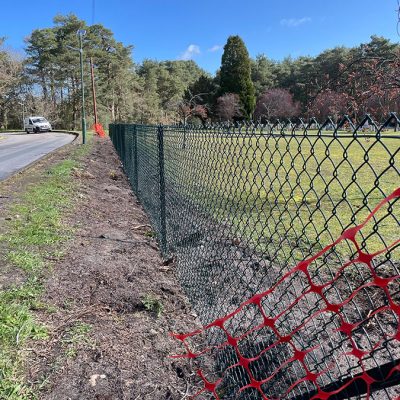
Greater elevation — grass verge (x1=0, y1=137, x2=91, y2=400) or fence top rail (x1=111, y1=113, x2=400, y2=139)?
fence top rail (x1=111, y1=113, x2=400, y2=139)

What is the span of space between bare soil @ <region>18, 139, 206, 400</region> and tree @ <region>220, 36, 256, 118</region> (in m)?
45.3

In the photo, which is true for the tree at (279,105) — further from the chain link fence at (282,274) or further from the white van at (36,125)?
the chain link fence at (282,274)

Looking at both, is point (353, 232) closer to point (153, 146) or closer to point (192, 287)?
point (192, 287)

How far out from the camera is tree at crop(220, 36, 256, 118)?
160 ft

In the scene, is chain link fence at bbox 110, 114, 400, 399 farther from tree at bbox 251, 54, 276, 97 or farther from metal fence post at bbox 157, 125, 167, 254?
tree at bbox 251, 54, 276, 97

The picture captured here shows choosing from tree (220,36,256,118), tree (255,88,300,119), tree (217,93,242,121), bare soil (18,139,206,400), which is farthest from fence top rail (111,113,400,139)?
tree (220,36,256,118)

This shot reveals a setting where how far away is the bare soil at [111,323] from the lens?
235cm

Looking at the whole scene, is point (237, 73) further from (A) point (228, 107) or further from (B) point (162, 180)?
(B) point (162, 180)

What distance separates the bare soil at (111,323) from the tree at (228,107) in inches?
1509

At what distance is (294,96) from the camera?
59.4m

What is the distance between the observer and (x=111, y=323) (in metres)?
2.99

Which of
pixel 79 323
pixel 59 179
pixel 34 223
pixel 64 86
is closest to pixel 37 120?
pixel 64 86

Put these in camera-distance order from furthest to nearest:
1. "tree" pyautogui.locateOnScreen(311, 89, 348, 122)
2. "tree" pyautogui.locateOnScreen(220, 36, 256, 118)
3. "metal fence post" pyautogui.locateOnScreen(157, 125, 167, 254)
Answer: "tree" pyautogui.locateOnScreen(220, 36, 256, 118)
"tree" pyautogui.locateOnScreen(311, 89, 348, 122)
"metal fence post" pyautogui.locateOnScreen(157, 125, 167, 254)

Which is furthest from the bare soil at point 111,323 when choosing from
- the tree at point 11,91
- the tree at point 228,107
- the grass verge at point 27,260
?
the tree at point 11,91
